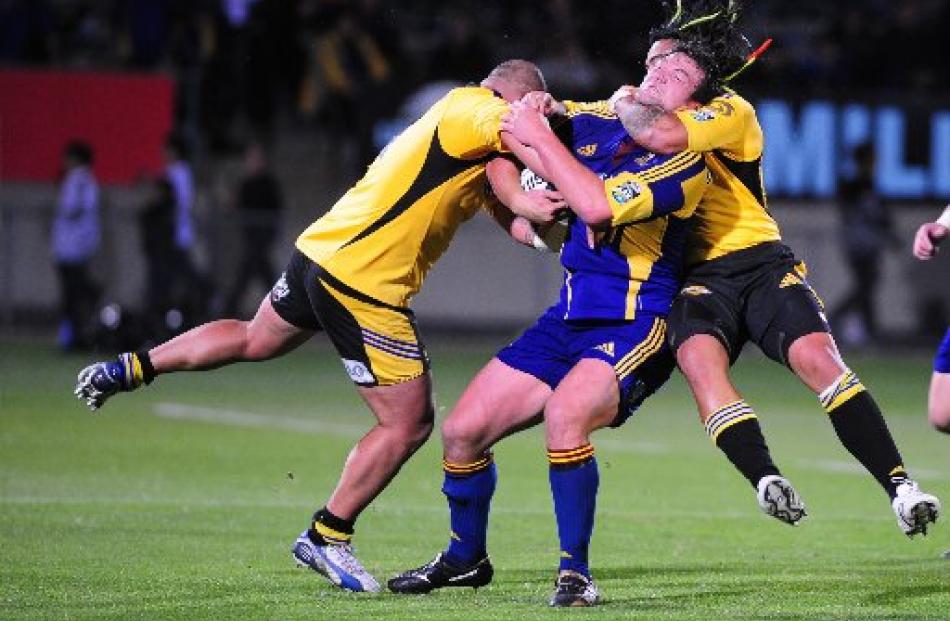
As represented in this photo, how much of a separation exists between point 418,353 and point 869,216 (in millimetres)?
16882

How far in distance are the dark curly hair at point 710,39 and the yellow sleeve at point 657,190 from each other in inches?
18.8

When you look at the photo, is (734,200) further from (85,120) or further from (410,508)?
(85,120)

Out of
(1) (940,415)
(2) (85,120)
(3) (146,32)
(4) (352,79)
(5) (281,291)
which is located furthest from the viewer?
(4) (352,79)

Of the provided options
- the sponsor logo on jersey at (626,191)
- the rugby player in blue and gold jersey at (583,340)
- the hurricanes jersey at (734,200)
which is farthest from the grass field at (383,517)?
the sponsor logo on jersey at (626,191)

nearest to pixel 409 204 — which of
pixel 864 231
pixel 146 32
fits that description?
pixel 146 32

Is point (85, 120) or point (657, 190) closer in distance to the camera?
point (657, 190)

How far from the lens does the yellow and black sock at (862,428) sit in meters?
8.49

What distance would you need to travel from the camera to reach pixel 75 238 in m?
22.3

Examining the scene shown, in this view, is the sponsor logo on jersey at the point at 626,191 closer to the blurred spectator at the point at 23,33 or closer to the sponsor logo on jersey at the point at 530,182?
the sponsor logo on jersey at the point at 530,182

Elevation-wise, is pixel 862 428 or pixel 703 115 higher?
pixel 703 115

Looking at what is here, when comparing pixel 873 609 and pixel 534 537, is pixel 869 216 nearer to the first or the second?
pixel 534 537

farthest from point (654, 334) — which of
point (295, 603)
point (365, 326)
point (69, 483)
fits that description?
point (69, 483)

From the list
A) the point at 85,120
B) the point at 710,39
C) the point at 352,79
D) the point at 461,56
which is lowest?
the point at 352,79

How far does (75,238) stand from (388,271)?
14.0 meters
